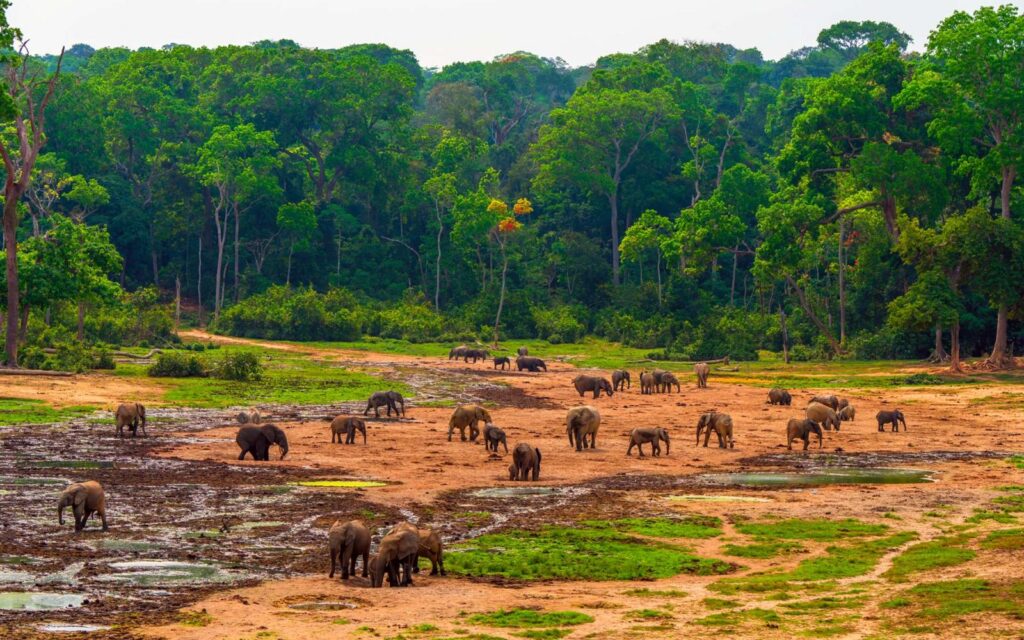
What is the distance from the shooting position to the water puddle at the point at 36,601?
17.2 meters

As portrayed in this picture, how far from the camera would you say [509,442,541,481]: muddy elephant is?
29.8 m

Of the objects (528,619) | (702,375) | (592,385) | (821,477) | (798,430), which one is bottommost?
(528,619)

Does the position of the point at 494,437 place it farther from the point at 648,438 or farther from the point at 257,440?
the point at 257,440

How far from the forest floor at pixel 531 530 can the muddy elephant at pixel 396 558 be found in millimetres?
228

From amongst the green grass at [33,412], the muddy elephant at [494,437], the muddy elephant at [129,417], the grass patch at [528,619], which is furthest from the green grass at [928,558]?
the green grass at [33,412]

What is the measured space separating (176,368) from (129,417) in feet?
62.7

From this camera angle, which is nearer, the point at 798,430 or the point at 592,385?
the point at 798,430

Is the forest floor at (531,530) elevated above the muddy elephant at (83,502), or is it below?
below

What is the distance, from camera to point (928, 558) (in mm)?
21562

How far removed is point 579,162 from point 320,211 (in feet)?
63.4

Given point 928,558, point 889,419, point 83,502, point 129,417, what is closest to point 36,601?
point 83,502

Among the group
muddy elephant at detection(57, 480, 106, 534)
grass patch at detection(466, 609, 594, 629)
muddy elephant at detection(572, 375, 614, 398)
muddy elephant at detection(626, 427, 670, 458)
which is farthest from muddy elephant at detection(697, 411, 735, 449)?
grass patch at detection(466, 609, 594, 629)

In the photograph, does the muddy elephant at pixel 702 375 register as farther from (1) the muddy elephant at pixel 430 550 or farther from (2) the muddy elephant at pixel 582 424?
(1) the muddy elephant at pixel 430 550

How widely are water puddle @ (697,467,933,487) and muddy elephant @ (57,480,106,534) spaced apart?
554 inches
